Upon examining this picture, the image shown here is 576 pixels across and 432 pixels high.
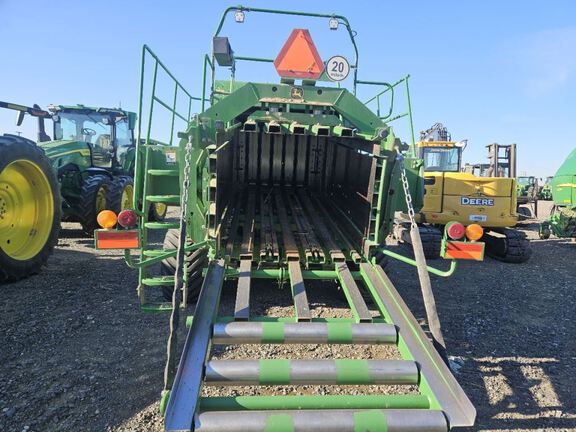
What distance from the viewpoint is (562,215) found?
8.92 meters

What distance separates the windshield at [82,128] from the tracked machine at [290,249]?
15.8 feet

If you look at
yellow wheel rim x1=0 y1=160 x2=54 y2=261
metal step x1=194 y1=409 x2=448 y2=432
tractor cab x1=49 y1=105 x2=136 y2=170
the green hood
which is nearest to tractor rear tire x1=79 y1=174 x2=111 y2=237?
the green hood

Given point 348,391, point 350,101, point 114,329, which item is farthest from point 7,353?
point 350,101

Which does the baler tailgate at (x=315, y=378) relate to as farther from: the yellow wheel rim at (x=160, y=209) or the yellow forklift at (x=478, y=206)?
the yellow wheel rim at (x=160, y=209)

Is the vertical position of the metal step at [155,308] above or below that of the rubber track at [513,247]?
below

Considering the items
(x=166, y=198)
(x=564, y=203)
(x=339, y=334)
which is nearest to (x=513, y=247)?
(x=564, y=203)

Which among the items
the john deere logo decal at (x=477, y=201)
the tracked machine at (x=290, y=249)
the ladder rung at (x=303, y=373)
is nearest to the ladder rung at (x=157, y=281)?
the tracked machine at (x=290, y=249)

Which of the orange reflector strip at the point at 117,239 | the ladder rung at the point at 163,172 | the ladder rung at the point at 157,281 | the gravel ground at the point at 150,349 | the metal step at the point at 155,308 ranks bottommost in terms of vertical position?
the gravel ground at the point at 150,349

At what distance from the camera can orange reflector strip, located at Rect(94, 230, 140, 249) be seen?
2.90 m

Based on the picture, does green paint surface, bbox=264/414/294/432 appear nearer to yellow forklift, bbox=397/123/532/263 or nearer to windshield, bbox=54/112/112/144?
yellow forklift, bbox=397/123/532/263

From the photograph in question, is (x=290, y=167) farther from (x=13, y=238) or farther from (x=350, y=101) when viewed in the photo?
(x=13, y=238)

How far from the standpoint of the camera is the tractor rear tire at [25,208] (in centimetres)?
459

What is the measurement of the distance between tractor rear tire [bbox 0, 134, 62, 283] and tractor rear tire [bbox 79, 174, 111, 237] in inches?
71.0

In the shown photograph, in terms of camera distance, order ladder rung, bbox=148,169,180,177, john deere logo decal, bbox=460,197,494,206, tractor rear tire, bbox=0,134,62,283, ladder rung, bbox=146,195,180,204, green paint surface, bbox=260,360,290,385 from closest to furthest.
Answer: green paint surface, bbox=260,360,290,385
ladder rung, bbox=146,195,180,204
ladder rung, bbox=148,169,180,177
tractor rear tire, bbox=0,134,62,283
john deere logo decal, bbox=460,197,494,206
